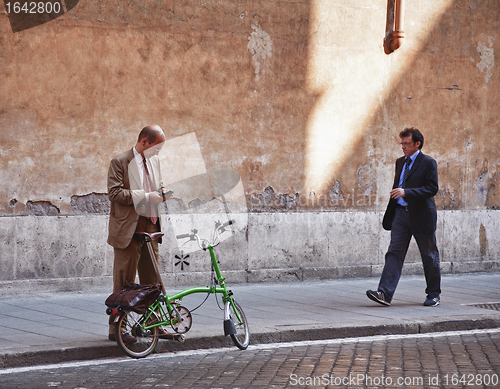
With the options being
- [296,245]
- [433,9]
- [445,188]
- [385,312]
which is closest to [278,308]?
[385,312]

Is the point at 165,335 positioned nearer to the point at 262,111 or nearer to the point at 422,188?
the point at 422,188

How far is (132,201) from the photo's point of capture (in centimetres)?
541

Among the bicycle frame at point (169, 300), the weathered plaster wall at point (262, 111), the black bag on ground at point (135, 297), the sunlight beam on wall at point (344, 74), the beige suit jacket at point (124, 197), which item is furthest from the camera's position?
the sunlight beam on wall at point (344, 74)

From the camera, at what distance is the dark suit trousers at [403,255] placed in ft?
24.6

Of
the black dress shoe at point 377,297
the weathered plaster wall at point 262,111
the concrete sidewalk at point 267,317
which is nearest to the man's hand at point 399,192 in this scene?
the black dress shoe at point 377,297

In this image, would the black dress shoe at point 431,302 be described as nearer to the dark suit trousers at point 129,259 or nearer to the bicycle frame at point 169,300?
the bicycle frame at point 169,300

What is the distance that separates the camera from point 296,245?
30.6ft

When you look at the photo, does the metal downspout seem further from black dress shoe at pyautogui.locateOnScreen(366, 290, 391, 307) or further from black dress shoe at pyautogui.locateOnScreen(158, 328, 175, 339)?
black dress shoe at pyautogui.locateOnScreen(158, 328, 175, 339)

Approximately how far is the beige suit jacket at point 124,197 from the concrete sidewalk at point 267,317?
834 millimetres

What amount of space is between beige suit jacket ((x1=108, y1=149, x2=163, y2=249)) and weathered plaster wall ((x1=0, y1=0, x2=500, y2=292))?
274 cm

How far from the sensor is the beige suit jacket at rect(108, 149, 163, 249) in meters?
5.44

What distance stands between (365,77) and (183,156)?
112 inches

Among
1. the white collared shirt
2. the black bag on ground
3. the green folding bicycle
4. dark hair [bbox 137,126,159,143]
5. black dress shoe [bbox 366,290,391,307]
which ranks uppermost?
dark hair [bbox 137,126,159,143]

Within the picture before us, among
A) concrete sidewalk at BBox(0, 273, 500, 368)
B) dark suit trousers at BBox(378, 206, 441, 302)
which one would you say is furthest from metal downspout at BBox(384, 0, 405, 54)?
concrete sidewalk at BBox(0, 273, 500, 368)
